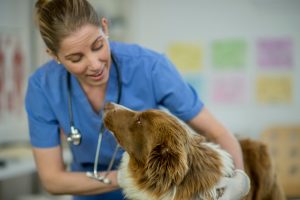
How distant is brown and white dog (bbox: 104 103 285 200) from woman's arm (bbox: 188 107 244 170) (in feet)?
0.23

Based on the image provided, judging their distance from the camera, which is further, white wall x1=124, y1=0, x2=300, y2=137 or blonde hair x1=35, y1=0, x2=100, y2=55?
white wall x1=124, y1=0, x2=300, y2=137

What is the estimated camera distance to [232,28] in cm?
349

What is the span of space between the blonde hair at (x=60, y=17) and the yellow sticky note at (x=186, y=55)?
2.14 meters

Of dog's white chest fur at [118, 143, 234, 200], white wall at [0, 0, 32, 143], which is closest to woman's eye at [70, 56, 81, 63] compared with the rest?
dog's white chest fur at [118, 143, 234, 200]

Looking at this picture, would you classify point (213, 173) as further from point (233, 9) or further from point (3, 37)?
point (3, 37)

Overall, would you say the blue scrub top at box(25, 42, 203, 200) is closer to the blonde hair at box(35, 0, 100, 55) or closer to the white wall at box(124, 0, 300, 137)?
the blonde hair at box(35, 0, 100, 55)

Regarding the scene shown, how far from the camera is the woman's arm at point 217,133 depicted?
166 cm

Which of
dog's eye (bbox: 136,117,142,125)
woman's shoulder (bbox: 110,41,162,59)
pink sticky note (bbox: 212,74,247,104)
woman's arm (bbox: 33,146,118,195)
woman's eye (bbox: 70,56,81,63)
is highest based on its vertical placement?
woman's eye (bbox: 70,56,81,63)

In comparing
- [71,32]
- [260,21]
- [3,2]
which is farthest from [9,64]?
[71,32]

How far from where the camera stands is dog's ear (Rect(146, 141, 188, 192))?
4.50 feet

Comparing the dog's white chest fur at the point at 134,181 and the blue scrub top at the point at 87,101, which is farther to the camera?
the blue scrub top at the point at 87,101

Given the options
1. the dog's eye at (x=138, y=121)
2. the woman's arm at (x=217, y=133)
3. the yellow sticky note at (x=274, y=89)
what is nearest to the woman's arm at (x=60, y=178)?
the dog's eye at (x=138, y=121)

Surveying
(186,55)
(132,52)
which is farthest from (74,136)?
(186,55)

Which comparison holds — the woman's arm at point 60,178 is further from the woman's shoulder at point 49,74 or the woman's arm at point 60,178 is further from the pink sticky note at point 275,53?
the pink sticky note at point 275,53
